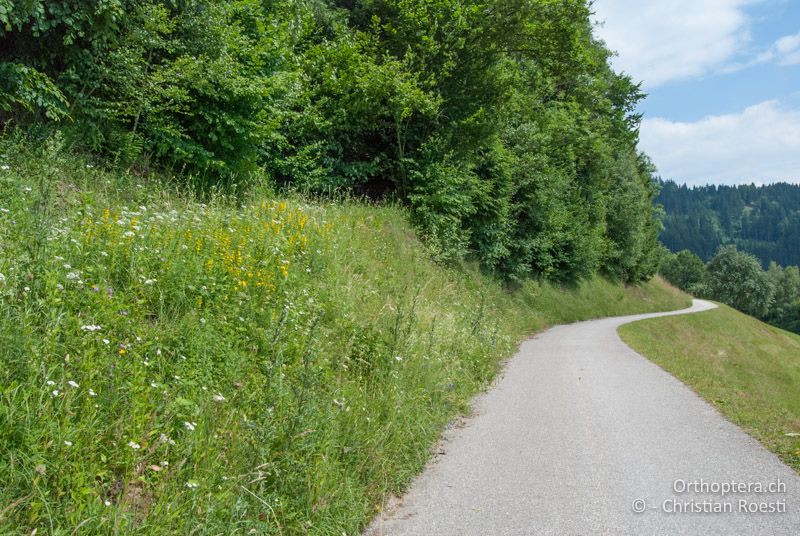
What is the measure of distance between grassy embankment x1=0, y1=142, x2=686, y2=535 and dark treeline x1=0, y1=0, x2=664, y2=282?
1878mm

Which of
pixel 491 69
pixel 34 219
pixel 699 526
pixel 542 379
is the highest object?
pixel 491 69

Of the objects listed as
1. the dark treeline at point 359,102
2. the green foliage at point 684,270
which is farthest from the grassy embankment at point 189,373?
the green foliage at point 684,270

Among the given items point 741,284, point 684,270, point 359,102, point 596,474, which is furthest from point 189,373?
point 684,270

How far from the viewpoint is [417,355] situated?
726 centimetres

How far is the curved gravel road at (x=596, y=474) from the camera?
421 centimetres

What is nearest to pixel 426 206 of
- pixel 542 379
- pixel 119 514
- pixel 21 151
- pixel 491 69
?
pixel 491 69

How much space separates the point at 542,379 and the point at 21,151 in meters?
8.90

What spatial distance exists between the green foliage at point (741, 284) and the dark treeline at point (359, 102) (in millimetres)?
77759

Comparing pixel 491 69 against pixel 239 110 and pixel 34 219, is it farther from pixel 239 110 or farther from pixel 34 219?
pixel 34 219

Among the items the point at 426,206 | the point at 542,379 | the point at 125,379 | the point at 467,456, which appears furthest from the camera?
the point at 426,206

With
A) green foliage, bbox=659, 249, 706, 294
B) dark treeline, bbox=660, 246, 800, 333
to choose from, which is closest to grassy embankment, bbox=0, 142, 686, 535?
dark treeline, bbox=660, 246, 800, 333

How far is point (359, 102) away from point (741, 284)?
337 ft

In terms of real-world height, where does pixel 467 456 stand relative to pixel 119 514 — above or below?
below

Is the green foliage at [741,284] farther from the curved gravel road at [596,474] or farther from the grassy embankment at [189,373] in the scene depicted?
the grassy embankment at [189,373]
